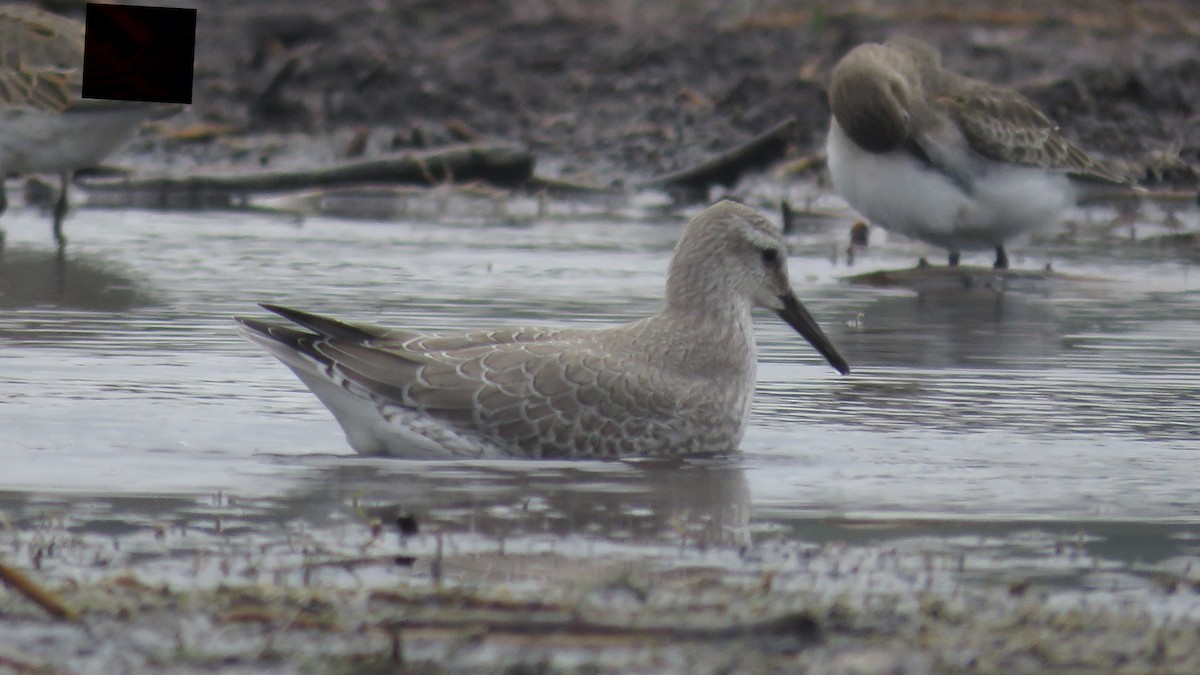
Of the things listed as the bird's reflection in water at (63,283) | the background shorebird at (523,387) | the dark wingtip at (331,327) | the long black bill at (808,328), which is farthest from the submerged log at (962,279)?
the dark wingtip at (331,327)

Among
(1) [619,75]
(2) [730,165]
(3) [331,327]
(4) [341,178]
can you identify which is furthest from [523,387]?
(1) [619,75]

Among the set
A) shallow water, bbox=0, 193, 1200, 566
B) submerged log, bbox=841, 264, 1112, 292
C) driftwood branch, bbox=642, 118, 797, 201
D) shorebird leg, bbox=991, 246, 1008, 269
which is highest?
driftwood branch, bbox=642, 118, 797, 201

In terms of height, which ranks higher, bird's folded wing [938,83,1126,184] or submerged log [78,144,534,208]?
bird's folded wing [938,83,1126,184]

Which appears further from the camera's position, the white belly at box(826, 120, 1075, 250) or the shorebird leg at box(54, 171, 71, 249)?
the shorebird leg at box(54, 171, 71, 249)

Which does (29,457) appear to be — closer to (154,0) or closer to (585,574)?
(585,574)

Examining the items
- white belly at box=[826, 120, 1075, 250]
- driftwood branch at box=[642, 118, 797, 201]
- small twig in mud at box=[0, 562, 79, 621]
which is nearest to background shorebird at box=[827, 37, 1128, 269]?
white belly at box=[826, 120, 1075, 250]

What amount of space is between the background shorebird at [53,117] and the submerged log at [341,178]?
711 millimetres

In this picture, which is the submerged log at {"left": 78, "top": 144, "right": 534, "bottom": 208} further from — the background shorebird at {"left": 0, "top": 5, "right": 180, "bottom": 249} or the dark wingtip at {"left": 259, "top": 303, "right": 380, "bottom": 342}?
the dark wingtip at {"left": 259, "top": 303, "right": 380, "bottom": 342}

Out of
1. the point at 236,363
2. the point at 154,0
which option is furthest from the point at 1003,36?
the point at 236,363

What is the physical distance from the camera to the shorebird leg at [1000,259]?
12219mm

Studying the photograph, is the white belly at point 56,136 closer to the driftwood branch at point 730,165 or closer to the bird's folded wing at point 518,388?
the driftwood branch at point 730,165

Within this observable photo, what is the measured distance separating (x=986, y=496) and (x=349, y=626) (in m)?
2.46

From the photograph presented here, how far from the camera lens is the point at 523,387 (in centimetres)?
702

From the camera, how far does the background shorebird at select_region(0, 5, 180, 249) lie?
13656mm
